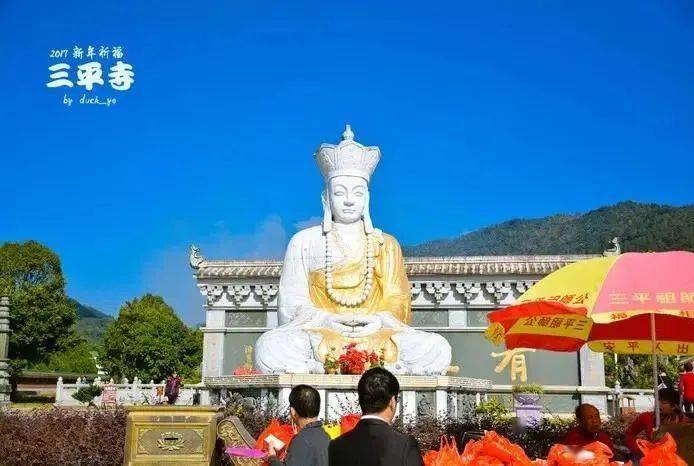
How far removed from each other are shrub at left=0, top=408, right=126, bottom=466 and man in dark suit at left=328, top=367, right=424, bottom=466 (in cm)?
468

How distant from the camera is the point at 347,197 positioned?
41.2ft

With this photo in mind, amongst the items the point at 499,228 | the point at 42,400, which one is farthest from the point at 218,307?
the point at 499,228

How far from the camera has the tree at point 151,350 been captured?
32781mm

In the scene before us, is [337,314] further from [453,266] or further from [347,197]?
[453,266]

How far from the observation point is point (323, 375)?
9.95m

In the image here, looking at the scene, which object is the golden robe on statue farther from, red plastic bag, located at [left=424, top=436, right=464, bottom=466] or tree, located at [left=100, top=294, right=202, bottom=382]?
tree, located at [left=100, top=294, right=202, bottom=382]

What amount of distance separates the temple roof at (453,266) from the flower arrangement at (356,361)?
27.6 feet

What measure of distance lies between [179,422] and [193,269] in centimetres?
1595

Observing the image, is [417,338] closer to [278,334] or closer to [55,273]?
[278,334]

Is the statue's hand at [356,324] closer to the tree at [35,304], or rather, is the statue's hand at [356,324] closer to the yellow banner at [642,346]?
the yellow banner at [642,346]

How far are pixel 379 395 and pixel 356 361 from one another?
24.9ft

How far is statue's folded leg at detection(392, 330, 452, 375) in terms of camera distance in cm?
1091

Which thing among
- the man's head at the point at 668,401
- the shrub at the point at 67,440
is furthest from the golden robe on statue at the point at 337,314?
the man's head at the point at 668,401

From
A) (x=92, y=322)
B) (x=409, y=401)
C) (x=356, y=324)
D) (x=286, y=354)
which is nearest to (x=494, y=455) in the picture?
(x=409, y=401)
